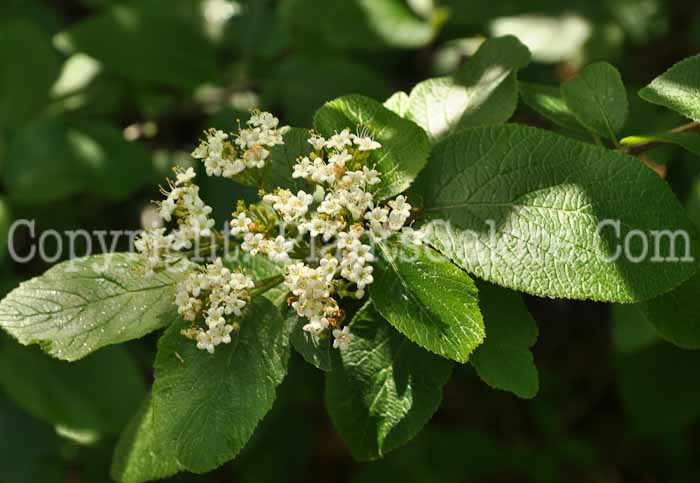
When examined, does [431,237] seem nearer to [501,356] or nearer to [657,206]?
[501,356]

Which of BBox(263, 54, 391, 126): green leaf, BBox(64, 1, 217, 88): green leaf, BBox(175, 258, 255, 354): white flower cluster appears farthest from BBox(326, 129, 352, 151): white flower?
BBox(64, 1, 217, 88): green leaf

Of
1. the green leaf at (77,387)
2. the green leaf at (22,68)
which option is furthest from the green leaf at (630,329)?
the green leaf at (22,68)

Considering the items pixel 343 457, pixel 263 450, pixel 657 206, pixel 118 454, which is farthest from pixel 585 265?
pixel 343 457

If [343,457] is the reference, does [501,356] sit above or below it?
above

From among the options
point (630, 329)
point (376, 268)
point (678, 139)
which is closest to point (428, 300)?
point (376, 268)

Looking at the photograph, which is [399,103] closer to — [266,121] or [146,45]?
[266,121]
